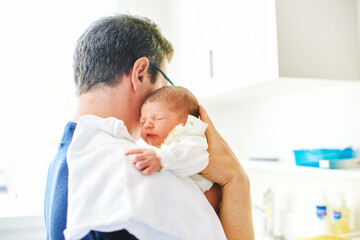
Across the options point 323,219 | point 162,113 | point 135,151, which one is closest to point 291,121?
point 323,219

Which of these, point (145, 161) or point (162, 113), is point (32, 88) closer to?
point (162, 113)

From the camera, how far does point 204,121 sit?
0.99m

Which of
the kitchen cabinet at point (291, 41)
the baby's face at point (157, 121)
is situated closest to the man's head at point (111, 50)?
the baby's face at point (157, 121)

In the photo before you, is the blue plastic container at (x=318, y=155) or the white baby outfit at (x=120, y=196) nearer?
the white baby outfit at (x=120, y=196)

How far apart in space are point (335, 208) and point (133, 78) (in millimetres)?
1196

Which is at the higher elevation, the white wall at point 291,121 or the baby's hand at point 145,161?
the baby's hand at point 145,161

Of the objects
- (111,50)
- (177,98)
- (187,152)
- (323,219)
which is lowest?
(323,219)

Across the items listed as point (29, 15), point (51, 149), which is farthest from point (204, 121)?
point (29, 15)

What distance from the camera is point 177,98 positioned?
961mm

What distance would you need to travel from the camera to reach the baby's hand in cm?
65

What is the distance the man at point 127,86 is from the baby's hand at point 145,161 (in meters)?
0.23

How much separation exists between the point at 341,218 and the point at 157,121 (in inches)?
43.6

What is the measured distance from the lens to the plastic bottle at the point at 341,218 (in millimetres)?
1493

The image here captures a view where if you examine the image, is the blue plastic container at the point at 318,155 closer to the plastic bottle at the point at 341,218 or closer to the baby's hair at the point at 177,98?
the plastic bottle at the point at 341,218
